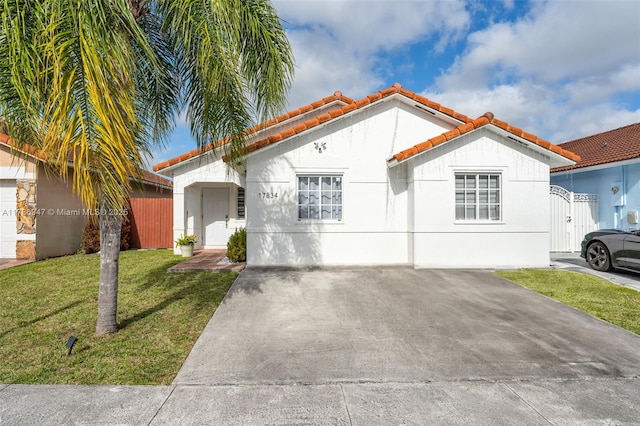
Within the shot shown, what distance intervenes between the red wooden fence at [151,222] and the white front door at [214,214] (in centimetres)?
→ 181

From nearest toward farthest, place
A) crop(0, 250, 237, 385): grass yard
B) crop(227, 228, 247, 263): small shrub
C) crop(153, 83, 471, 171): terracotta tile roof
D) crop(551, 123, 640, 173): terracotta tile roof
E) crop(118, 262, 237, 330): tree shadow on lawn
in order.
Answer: crop(0, 250, 237, 385): grass yard → crop(118, 262, 237, 330): tree shadow on lawn → crop(153, 83, 471, 171): terracotta tile roof → crop(227, 228, 247, 263): small shrub → crop(551, 123, 640, 173): terracotta tile roof

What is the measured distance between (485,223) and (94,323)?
939 centimetres

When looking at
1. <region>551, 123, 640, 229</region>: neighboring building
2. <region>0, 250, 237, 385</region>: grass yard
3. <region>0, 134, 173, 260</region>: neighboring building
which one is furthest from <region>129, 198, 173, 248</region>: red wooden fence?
<region>551, 123, 640, 229</region>: neighboring building

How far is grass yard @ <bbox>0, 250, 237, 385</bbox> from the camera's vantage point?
372 cm

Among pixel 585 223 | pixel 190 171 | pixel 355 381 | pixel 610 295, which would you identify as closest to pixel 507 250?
pixel 610 295

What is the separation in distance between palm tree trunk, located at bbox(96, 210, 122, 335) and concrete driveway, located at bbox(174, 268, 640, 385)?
1.41 meters

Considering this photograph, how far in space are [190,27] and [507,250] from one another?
9.40 meters

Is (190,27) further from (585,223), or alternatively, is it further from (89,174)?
(585,223)

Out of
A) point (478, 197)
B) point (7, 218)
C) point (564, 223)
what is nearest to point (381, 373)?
point (478, 197)

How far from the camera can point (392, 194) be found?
9.71 m

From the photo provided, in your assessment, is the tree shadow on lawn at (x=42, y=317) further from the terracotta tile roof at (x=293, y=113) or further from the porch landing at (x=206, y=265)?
the terracotta tile roof at (x=293, y=113)

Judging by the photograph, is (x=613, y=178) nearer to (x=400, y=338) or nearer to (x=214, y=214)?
(x=400, y=338)

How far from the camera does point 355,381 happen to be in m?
3.54

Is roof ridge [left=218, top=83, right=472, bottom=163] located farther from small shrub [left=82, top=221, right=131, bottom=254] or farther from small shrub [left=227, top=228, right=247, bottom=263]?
small shrub [left=82, top=221, right=131, bottom=254]
